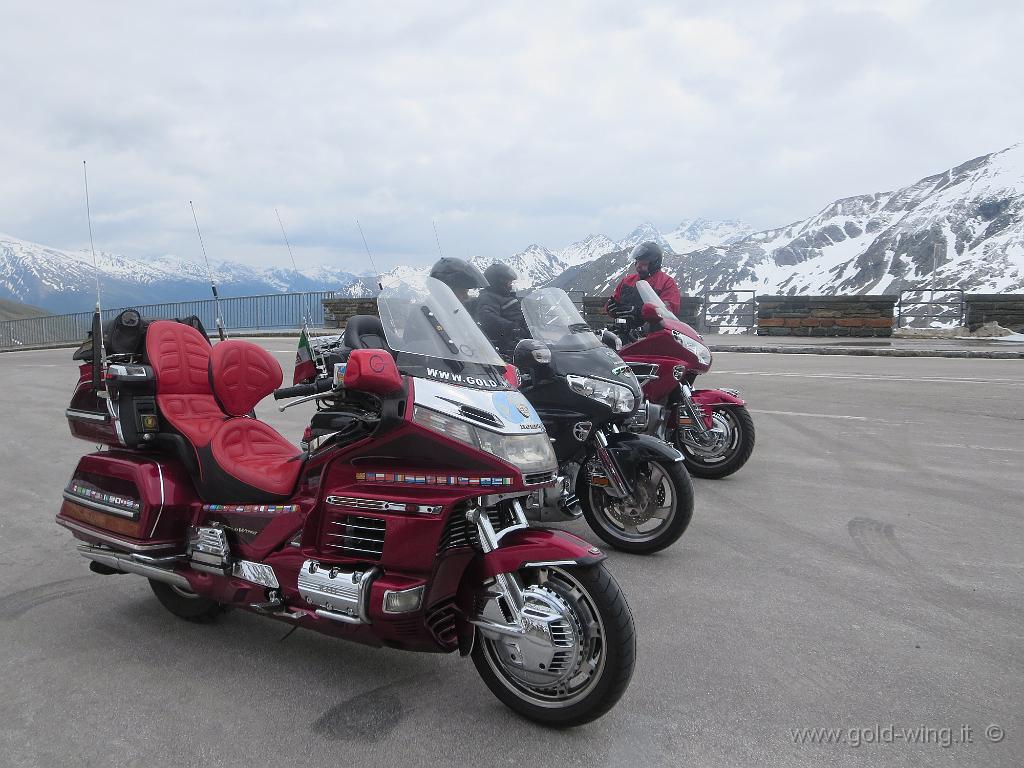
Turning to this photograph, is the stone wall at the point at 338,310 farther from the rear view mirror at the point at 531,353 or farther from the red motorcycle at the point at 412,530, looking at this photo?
the red motorcycle at the point at 412,530

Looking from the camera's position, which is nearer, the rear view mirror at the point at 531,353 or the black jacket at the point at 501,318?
the rear view mirror at the point at 531,353

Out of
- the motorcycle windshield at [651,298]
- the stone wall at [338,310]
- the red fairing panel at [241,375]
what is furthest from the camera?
the stone wall at [338,310]

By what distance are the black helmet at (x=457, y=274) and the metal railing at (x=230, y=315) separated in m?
23.9

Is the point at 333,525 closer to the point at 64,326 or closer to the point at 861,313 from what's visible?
the point at 861,313

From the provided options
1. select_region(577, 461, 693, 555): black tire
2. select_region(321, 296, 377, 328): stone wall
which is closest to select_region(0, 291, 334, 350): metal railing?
select_region(321, 296, 377, 328): stone wall

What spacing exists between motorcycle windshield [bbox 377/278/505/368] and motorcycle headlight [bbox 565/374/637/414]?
185 cm

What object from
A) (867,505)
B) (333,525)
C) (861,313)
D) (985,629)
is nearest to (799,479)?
(867,505)

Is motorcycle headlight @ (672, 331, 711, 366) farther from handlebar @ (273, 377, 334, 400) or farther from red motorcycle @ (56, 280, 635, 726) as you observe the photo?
handlebar @ (273, 377, 334, 400)

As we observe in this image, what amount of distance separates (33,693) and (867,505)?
5139mm

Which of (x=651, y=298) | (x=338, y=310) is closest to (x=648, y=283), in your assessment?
(x=651, y=298)

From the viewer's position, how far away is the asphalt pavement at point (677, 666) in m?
2.78

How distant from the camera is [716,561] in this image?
15.4 feet

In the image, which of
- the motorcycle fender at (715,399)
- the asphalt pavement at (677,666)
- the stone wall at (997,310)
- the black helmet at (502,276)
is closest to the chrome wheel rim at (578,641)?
the asphalt pavement at (677,666)

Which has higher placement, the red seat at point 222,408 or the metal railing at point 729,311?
the red seat at point 222,408
